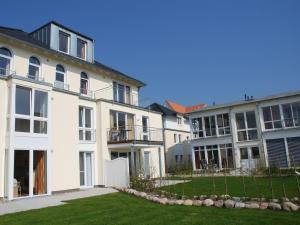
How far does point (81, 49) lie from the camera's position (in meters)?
21.9

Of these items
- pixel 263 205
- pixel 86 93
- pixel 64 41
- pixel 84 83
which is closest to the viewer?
pixel 263 205

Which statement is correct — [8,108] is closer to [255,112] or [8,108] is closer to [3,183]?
[3,183]

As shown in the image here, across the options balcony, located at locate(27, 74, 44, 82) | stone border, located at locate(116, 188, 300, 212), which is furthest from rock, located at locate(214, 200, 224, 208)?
balcony, located at locate(27, 74, 44, 82)

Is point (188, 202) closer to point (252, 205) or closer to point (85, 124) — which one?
point (252, 205)

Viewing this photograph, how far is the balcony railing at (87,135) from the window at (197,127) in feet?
44.0

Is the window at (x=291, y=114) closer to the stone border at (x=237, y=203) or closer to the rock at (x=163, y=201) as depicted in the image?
the stone border at (x=237, y=203)

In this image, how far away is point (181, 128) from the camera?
38719 millimetres

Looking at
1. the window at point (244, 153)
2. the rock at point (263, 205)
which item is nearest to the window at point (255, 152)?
the window at point (244, 153)

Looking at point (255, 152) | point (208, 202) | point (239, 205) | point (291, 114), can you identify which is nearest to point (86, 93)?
point (208, 202)

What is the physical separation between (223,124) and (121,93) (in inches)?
421

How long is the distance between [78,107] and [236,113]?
51.7 ft

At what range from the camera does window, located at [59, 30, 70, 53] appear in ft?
66.1

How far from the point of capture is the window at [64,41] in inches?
794

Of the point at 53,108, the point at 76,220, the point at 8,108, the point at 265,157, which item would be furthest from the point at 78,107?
the point at 265,157
